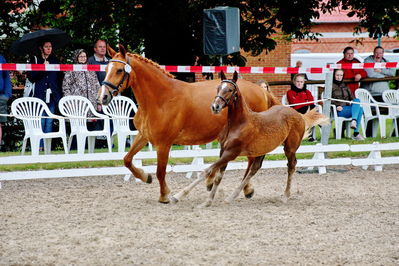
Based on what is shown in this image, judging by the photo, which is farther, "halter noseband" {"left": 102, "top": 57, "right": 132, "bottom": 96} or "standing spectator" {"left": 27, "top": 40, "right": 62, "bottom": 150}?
"standing spectator" {"left": 27, "top": 40, "right": 62, "bottom": 150}

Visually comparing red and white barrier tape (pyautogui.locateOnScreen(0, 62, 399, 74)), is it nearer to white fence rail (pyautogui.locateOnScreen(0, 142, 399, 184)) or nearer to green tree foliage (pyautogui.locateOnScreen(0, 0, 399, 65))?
white fence rail (pyautogui.locateOnScreen(0, 142, 399, 184))

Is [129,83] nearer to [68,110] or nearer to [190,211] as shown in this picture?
[190,211]

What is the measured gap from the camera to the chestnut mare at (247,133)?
367 inches

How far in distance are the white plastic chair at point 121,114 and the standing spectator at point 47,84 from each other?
99cm

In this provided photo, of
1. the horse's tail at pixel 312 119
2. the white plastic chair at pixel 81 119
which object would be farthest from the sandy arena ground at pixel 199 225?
the white plastic chair at pixel 81 119

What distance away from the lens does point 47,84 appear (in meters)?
14.2

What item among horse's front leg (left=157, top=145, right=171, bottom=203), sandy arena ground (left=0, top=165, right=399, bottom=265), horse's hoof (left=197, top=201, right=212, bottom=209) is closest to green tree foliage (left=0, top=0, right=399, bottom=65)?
sandy arena ground (left=0, top=165, right=399, bottom=265)

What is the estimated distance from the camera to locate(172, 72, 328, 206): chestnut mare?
9.32 meters

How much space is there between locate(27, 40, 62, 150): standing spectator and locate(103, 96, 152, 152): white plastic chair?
993mm

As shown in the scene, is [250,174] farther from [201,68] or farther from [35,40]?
[35,40]

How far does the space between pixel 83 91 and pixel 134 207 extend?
202 inches

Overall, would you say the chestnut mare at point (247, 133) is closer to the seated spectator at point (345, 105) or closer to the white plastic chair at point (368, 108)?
the seated spectator at point (345, 105)

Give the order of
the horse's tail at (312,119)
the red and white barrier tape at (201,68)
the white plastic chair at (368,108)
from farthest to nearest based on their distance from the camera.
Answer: the white plastic chair at (368,108) → the red and white barrier tape at (201,68) → the horse's tail at (312,119)

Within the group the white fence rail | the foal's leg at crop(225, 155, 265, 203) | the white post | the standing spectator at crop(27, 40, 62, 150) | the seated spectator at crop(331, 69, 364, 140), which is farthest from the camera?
the seated spectator at crop(331, 69, 364, 140)
